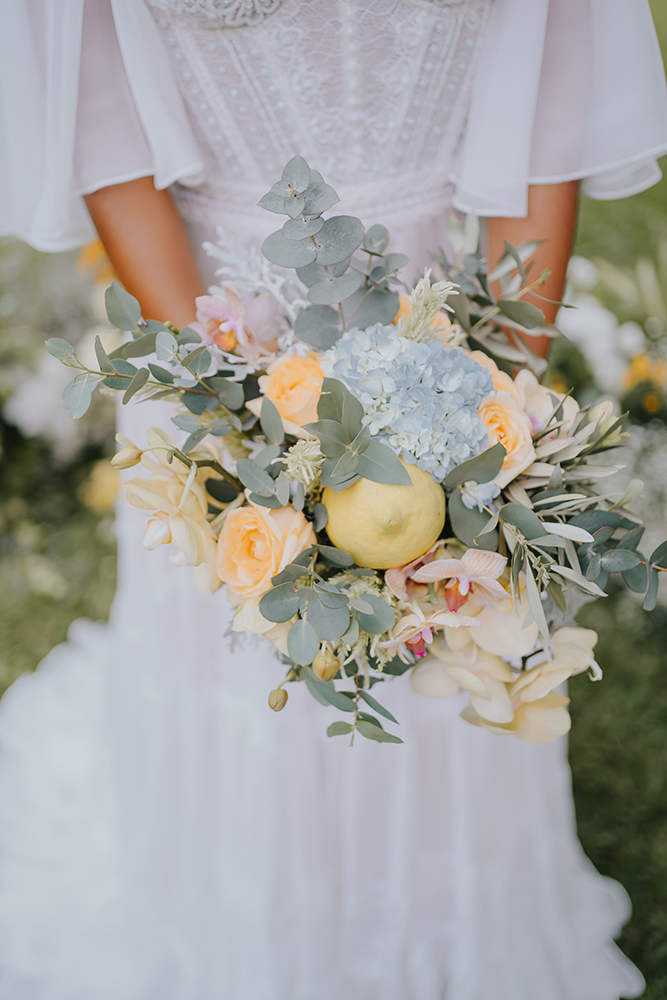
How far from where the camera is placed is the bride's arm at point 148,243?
35.7 inches

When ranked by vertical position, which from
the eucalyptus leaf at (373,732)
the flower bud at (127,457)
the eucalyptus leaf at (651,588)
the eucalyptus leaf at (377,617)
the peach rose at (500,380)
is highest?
the flower bud at (127,457)

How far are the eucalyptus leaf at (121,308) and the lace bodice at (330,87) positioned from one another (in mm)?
327

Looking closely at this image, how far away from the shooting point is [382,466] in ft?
2.01

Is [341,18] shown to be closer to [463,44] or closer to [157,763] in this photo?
[463,44]

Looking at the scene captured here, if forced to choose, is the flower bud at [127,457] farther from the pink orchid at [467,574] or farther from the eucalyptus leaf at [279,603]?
the pink orchid at [467,574]

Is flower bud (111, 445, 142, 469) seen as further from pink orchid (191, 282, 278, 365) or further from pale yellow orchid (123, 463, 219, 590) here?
pink orchid (191, 282, 278, 365)

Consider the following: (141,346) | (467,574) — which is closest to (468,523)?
(467,574)

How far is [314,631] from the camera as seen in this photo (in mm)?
623

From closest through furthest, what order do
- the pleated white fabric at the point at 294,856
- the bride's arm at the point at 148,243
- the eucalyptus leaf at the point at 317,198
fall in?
the eucalyptus leaf at the point at 317,198 < the bride's arm at the point at 148,243 < the pleated white fabric at the point at 294,856

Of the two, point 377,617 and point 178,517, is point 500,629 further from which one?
point 178,517

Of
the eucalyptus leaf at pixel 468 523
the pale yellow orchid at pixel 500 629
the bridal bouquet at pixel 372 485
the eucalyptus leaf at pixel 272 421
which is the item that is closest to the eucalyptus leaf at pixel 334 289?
the bridal bouquet at pixel 372 485

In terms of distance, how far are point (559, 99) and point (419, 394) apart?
1.79ft

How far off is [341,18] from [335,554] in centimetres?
62

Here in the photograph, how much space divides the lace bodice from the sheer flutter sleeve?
0.15 feet
